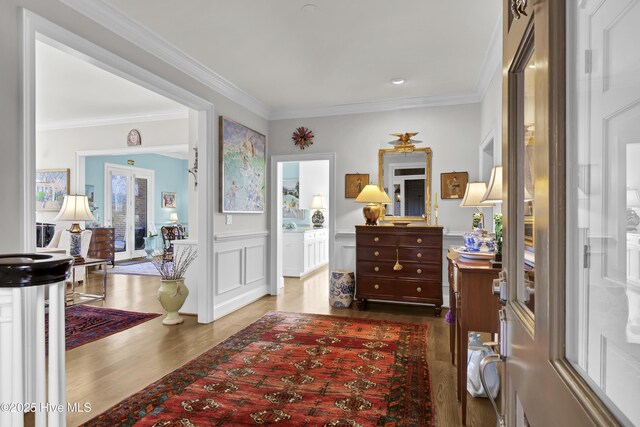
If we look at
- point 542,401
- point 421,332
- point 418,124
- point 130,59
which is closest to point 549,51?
point 542,401

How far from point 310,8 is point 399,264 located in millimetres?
2787

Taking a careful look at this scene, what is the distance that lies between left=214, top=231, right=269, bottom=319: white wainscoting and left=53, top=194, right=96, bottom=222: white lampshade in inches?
76.8

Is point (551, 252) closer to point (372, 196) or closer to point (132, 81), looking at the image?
point (132, 81)

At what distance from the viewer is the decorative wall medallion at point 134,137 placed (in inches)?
230

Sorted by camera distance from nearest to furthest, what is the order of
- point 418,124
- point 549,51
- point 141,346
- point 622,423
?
point 622,423, point 549,51, point 141,346, point 418,124

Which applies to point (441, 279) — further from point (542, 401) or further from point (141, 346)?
point (542, 401)

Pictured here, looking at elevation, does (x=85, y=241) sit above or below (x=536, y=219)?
below

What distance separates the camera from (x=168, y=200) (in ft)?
33.6

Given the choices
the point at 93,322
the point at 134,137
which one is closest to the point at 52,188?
the point at 134,137

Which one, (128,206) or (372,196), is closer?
(372,196)

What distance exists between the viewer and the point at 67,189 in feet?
21.6

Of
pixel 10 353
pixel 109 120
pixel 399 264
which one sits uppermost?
pixel 109 120

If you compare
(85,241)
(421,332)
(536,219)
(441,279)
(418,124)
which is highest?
(418,124)

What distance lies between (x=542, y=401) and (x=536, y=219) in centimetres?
28
